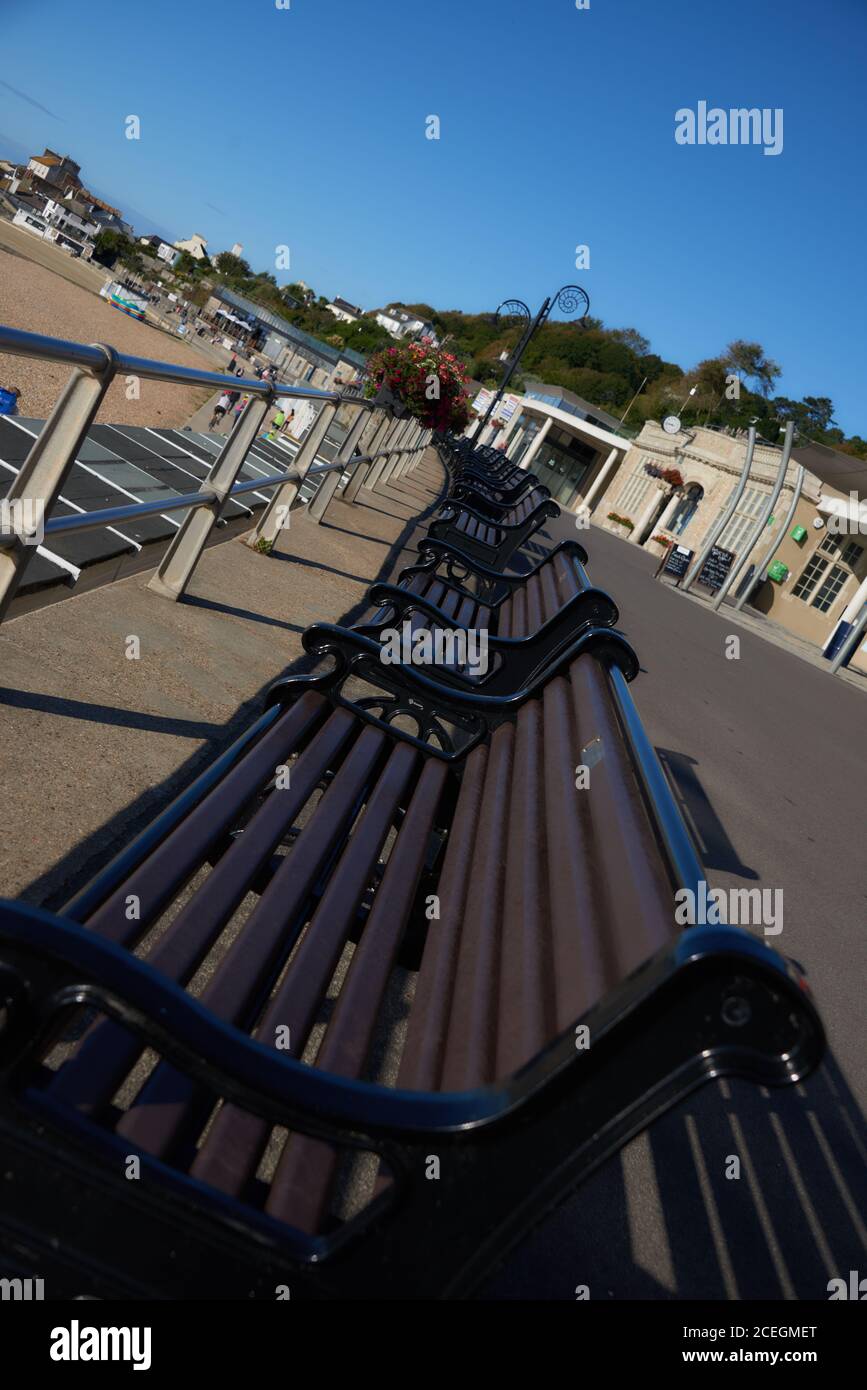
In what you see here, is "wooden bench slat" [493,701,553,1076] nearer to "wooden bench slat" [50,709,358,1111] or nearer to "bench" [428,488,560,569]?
"wooden bench slat" [50,709,358,1111]

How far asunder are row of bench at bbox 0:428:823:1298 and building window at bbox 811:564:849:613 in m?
33.9

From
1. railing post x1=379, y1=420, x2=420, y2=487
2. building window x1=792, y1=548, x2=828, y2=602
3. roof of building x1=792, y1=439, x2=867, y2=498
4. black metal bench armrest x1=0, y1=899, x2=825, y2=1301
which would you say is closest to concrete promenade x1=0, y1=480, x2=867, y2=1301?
black metal bench armrest x1=0, y1=899, x2=825, y2=1301

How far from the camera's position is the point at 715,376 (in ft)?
257

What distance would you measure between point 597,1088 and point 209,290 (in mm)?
141556

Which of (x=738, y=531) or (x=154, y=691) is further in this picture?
(x=738, y=531)

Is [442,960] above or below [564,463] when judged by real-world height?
below

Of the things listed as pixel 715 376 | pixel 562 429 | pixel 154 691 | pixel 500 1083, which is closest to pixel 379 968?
pixel 500 1083

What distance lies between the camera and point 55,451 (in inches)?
110

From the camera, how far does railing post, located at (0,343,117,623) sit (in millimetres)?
2729

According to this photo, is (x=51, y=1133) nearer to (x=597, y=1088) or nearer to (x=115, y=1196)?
(x=115, y=1196)

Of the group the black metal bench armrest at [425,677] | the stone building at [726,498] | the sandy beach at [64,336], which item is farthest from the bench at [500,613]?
the stone building at [726,498]

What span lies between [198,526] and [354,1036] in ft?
10.6

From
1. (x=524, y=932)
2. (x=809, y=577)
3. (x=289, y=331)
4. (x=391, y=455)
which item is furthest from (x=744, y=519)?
(x=289, y=331)

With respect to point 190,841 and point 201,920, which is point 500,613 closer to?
point 190,841
